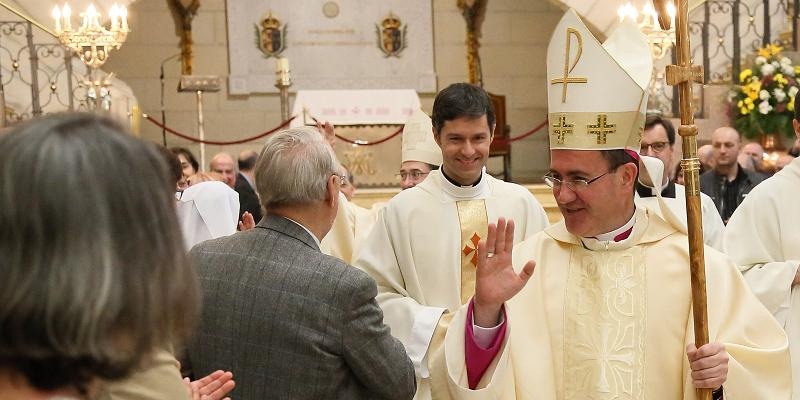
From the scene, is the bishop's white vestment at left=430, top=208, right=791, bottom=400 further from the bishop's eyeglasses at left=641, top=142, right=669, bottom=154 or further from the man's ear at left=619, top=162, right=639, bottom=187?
the bishop's eyeglasses at left=641, top=142, right=669, bottom=154

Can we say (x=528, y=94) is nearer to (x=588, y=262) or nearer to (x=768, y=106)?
(x=768, y=106)

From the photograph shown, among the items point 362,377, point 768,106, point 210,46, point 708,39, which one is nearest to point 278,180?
point 362,377

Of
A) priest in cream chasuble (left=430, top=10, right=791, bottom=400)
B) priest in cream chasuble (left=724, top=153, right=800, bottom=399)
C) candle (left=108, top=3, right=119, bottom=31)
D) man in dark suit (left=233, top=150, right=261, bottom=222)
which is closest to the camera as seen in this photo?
priest in cream chasuble (left=430, top=10, right=791, bottom=400)

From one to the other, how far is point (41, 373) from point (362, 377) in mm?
1508

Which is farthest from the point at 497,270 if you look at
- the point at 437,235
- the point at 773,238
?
the point at 773,238

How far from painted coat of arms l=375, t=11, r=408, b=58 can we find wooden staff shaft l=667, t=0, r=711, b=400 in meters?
12.6

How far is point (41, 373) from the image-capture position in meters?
1.24

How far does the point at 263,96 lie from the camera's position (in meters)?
15.2

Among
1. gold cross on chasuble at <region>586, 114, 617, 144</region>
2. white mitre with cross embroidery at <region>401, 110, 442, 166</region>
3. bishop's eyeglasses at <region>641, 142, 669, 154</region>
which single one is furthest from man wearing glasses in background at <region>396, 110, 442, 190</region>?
gold cross on chasuble at <region>586, 114, 617, 144</region>

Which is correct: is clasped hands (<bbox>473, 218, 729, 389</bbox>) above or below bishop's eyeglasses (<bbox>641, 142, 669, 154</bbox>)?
below

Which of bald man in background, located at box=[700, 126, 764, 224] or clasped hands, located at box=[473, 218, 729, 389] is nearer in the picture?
clasped hands, located at box=[473, 218, 729, 389]

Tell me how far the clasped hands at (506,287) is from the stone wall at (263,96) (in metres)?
12.3

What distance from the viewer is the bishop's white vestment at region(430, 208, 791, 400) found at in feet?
9.30

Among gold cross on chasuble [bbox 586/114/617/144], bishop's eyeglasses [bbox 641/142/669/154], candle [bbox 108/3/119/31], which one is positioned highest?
candle [bbox 108/3/119/31]
